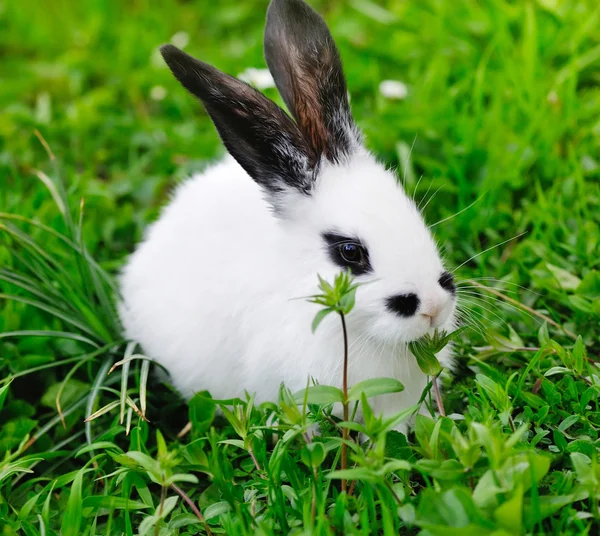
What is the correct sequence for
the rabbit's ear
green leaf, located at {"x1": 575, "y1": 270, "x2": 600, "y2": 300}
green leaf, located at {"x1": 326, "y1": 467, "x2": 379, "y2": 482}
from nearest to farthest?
green leaf, located at {"x1": 326, "y1": 467, "x2": 379, "y2": 482} → the rabbit's ear → green leaf, located at {"x1": 575, "y1": 270, "x2": 600, "y2": 300}

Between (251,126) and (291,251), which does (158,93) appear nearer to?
(251,126)

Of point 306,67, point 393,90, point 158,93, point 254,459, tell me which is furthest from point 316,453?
point 158,93

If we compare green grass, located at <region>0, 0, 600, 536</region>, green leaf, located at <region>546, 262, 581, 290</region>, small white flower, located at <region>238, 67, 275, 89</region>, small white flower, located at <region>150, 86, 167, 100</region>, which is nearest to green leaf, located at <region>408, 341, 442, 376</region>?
green grass, located at <region>0, 0, 600, 536</region>

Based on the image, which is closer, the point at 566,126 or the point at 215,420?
the point at 215,420

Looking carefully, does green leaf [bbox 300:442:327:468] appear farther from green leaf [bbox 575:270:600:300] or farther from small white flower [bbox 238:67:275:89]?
small white flower [bbox 238:67:275:89]

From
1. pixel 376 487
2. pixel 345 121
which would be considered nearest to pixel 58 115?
pixel 345 121

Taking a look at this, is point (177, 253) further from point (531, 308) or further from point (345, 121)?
point (531, 308)
